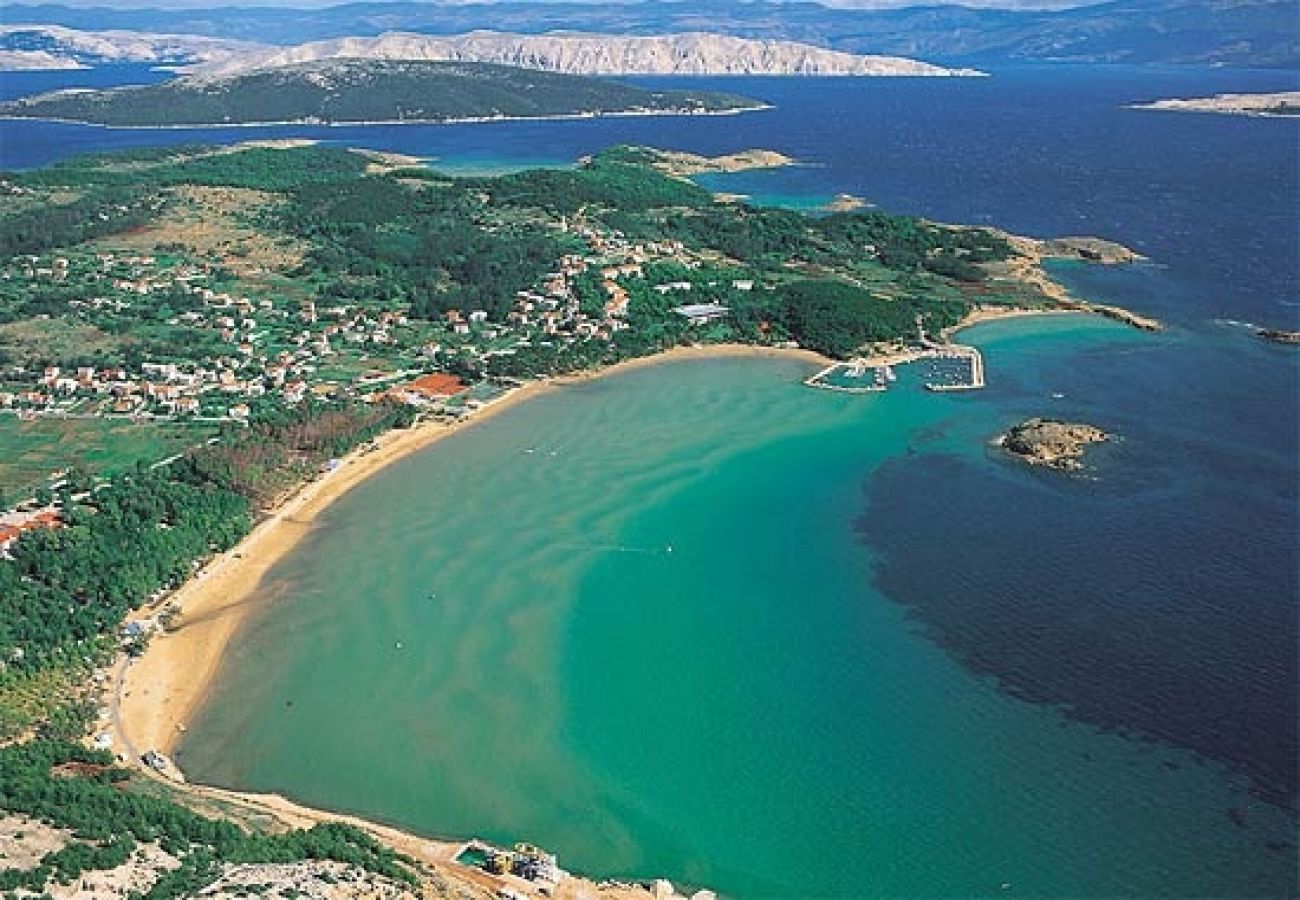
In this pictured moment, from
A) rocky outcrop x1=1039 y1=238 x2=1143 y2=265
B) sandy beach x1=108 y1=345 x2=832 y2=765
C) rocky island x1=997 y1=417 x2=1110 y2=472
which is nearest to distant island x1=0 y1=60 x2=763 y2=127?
rocky outcrop x1=1039 y1=238 x2=1143 y2=265

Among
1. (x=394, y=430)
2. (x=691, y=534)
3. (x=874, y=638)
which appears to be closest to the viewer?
(x=874, y=638)

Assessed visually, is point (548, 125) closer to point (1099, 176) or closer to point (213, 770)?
point (1099, 176)

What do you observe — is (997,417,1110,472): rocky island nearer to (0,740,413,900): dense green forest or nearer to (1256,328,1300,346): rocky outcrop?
(1256,328,1300,346): rocky outcrop

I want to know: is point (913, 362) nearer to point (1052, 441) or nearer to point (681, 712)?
point (1052, 441)

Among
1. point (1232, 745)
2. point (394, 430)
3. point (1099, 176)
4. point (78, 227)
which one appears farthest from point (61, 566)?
point (1099, 176)

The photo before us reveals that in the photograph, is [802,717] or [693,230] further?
[693,230]

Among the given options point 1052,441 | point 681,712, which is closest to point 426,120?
point 1052,441

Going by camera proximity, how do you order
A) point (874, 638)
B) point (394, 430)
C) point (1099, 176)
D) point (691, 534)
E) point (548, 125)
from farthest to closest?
point (548, 125)
point (1099, 176)
point (394, 430)
point (691, 534)
point (874, 638)

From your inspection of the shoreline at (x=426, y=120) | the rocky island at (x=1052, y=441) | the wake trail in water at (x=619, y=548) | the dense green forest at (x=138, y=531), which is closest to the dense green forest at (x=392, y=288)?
the dense green forest at (x=138, y=531)
